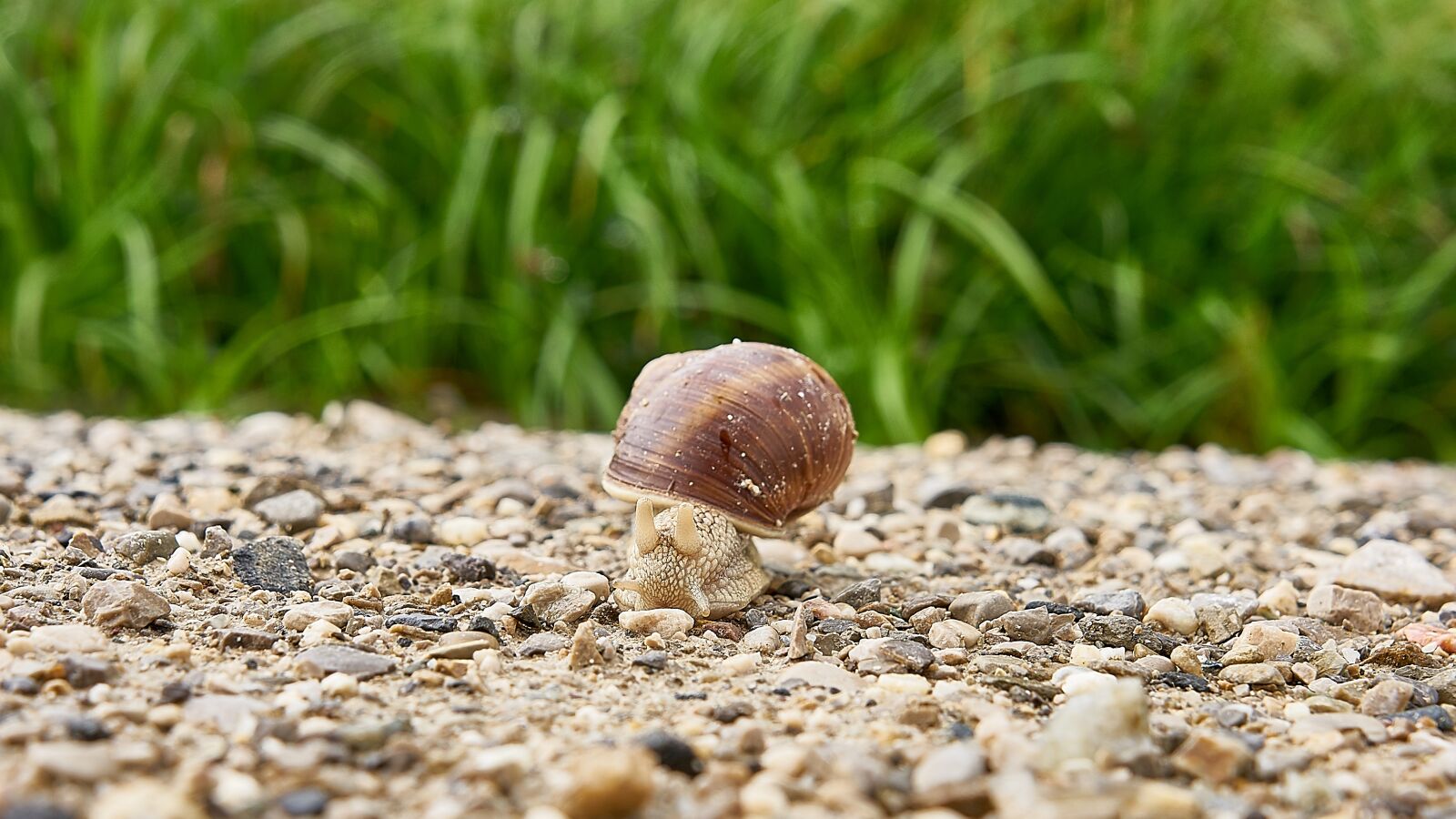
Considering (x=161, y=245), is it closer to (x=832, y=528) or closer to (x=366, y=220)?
(x=366, y=220)

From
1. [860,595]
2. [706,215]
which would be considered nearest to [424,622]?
[860,595]

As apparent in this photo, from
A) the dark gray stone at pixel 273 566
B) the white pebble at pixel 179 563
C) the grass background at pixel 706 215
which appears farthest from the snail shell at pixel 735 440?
the grass background at pixel 706 215

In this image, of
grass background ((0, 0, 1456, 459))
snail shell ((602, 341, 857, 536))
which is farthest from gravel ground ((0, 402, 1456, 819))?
grass background ((0, 0, 1456, 459))

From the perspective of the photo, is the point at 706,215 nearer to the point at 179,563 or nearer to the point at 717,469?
the point at 717,469

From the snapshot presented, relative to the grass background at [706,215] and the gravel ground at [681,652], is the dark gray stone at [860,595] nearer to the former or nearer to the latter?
the gravel ground at [681,652]

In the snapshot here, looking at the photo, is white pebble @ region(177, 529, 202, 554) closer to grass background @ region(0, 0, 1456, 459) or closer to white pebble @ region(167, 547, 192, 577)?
white pebble @ region(167, 547, 192, 577)

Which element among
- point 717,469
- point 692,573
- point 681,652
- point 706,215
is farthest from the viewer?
point 706,215

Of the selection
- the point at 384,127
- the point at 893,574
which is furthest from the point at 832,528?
the point at 384,127
